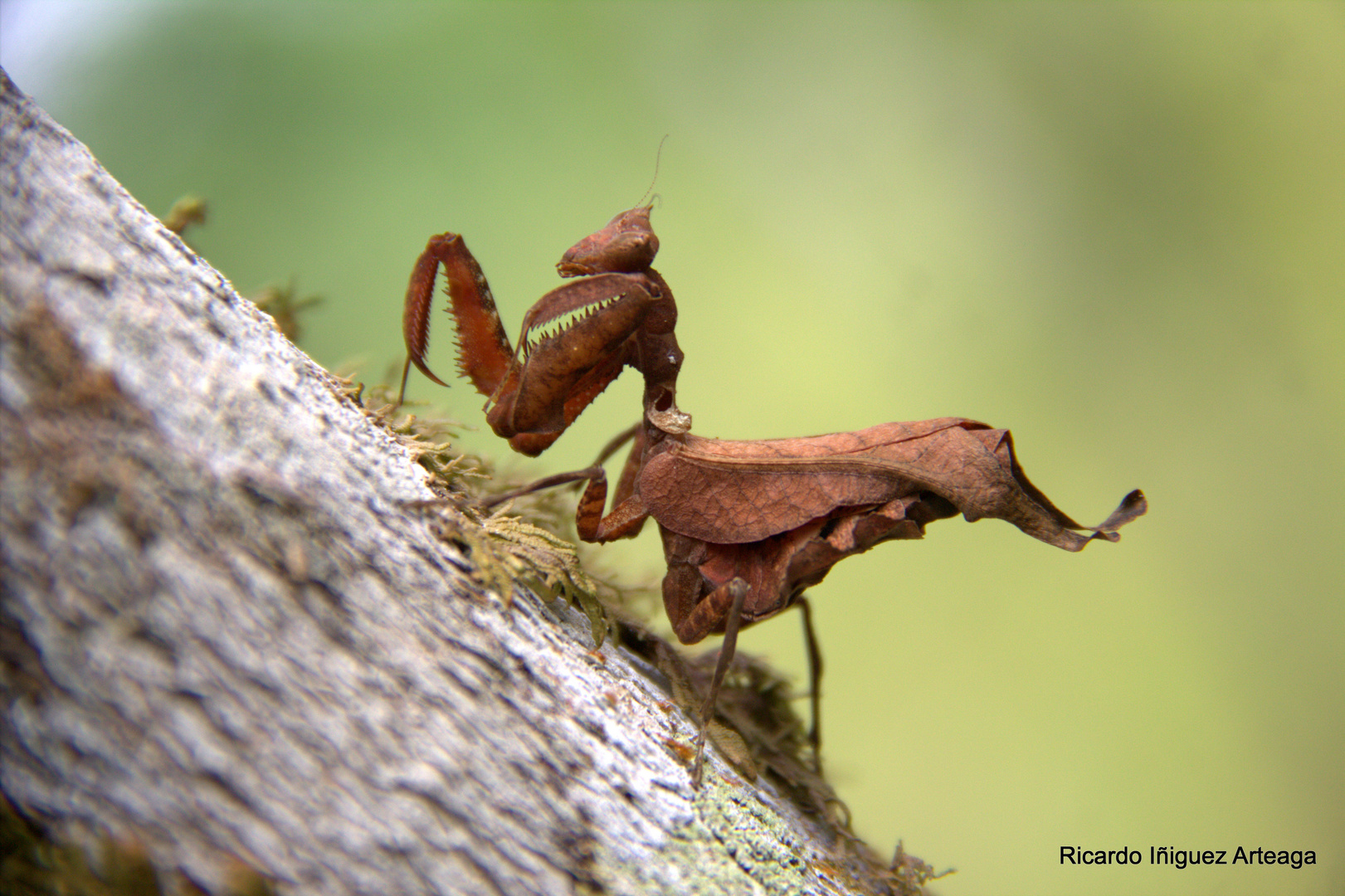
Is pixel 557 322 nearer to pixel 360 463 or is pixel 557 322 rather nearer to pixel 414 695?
pixel 360 463

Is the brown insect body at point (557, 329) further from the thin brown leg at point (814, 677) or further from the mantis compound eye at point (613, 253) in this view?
the thin brown leg at point (814, 677)

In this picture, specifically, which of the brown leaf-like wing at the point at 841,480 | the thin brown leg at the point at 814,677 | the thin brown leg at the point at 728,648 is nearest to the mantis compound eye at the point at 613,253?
the brown leaf-like wing at the point at 841,480

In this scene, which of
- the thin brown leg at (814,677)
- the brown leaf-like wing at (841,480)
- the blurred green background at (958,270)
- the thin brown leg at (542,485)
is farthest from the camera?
the blurred green background at (958,270)

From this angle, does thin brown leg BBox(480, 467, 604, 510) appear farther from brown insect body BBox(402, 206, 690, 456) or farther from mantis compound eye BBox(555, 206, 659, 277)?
mantis compound eye BBox(555, 206, 659, 277)

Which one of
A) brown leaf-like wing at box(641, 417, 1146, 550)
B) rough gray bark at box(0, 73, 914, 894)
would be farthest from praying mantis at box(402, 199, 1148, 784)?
→ rough gray bark at box(0, 73, 914, 894)

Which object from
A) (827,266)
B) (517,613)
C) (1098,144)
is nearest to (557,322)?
(517,613)
